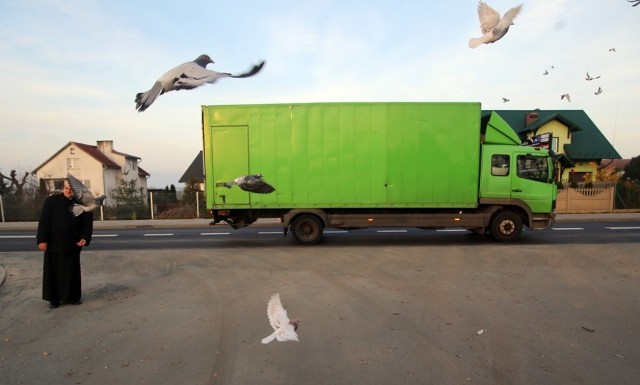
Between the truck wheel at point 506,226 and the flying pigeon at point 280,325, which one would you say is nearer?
the flying pigeon at point 280,325

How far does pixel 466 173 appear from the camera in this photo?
8.98 m

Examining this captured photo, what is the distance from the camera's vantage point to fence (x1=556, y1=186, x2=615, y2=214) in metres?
17.7

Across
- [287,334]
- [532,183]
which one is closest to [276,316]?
[287,334]

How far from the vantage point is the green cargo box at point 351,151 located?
890 cm

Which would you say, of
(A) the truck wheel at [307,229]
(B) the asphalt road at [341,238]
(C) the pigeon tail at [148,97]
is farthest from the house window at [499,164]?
(C) the pigeon tail at [148,97]

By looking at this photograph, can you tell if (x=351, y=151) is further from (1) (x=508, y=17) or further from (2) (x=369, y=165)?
(1) (x=508, y=17)

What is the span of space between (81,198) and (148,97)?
3079 millimetres

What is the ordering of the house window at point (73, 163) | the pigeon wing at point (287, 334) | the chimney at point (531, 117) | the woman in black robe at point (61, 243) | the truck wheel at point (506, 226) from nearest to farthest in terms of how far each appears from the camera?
1. the pigeon wing at point (287, 334)
2. the woman in black robe at point (61, 243)
3. the truck wheel at point (506, 226)
4. the chimney at point (531, 117)
5. the house window at point (73, 163)

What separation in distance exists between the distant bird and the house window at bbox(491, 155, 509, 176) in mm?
5848

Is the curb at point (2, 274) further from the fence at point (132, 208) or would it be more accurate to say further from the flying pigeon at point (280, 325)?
the fence at point (132, 208)

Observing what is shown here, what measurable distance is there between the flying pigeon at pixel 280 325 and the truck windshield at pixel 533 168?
7909 millimetres

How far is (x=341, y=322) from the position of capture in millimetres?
4137

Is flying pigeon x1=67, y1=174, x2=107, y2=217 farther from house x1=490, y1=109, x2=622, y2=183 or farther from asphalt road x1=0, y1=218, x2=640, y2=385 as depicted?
house x1=490, y1=109, x2=622, y2=183

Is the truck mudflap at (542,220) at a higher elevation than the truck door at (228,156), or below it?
below
